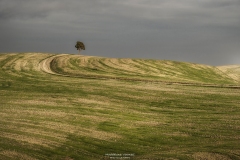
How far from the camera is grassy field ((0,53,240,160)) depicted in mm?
27609

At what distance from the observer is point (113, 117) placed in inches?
1513

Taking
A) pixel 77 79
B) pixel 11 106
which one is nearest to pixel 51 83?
pixel 77 79

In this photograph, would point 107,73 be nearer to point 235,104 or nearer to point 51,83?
point 51,83

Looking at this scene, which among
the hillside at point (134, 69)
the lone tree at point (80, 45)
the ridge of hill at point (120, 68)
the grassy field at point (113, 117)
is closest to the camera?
the grassy field at point (113, 117)

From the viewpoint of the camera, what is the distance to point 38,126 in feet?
111

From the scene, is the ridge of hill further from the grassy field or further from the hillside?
the grassy field

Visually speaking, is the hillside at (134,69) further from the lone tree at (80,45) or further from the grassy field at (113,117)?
the lone tree at (80,45)

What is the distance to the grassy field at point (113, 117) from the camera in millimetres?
27609

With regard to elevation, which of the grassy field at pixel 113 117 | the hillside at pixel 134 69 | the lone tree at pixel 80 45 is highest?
the lone tree at pixel 80 45

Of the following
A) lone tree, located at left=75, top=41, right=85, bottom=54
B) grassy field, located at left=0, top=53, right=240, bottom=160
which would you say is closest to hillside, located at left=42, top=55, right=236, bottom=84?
grassy field, located at left=0, top=53, right=240, bottom=160

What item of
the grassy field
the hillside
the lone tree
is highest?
the lone tree

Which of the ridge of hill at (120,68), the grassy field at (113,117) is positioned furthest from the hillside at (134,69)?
the grassy field at (113,117)

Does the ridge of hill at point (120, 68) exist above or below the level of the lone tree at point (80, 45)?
below

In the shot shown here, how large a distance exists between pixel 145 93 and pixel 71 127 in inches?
792
